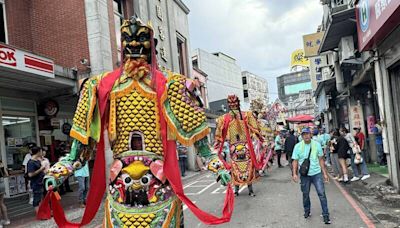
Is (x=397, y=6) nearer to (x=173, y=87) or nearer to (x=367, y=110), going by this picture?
(x=173, y=87)

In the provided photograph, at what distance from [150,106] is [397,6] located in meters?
5.70

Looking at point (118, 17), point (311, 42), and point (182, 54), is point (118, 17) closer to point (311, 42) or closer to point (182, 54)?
point (182, 54)

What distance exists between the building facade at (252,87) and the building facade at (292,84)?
18190mm

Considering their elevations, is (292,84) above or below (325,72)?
above

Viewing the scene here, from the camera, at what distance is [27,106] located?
13383mm

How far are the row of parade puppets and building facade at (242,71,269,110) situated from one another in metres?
53.4

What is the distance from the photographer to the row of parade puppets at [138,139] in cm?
309

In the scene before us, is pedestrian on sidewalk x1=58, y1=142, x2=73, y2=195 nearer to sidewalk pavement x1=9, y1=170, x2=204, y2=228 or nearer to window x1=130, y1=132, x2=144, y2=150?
sidewalk pavement x1=9, y1=170, x2=204, y2=228

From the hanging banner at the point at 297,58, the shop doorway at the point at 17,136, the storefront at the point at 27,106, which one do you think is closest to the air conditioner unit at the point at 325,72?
the storefront at the point at 27,106

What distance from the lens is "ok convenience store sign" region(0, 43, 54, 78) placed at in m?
8.80

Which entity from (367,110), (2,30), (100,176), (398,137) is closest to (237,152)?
(398,137)

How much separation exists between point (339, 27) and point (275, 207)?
6.97 meters

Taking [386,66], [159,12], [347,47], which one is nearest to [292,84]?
[159,12]

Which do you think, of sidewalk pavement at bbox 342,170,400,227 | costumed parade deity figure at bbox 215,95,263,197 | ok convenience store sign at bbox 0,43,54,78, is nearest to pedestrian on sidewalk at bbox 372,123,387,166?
sidewalk pavement at bbox 342,170,400,227
